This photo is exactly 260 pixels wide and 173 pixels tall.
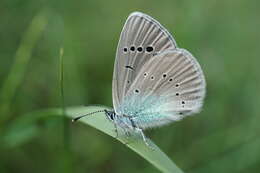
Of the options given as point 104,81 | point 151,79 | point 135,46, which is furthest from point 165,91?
point 104,81

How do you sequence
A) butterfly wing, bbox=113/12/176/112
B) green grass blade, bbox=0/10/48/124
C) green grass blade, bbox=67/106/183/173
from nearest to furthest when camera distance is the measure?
green grass blade, bbox=67/106/183/173 → butterfly wing, bbox=113/12/176/112 → green grass blade, bbox=0/10/48/124

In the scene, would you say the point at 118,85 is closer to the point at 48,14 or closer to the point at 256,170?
the point at 256,170

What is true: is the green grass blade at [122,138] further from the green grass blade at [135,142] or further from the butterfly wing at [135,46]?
the butterfly wing at [135,46]

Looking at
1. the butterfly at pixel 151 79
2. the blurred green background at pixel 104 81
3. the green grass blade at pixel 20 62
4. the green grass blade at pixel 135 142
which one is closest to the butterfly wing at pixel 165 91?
the butterfly at pixel 151 79

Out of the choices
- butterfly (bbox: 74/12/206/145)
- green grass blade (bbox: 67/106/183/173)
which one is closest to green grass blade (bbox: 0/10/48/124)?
green grass blade (bbox: 67/106/183/173)

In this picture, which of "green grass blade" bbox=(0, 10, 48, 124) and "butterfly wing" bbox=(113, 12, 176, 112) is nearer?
"butterfly wing" bbox=(113, 12, 176, 112)

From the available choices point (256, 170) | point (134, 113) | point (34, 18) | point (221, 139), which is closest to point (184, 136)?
point (221, 139)

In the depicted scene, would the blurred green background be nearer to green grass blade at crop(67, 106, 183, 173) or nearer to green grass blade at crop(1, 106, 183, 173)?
green grass blade at crop(1, 106, 183, 173)
